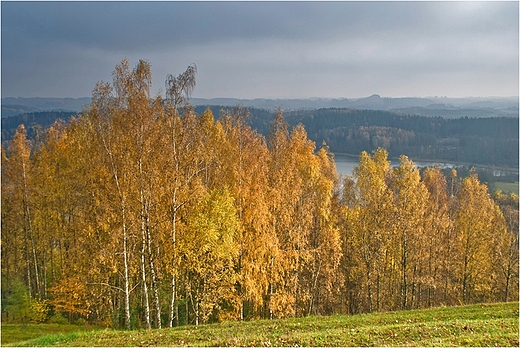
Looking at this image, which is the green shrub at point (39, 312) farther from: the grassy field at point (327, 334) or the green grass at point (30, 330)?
the grassy field at point (327, 334)

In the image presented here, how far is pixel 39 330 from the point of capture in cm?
2206

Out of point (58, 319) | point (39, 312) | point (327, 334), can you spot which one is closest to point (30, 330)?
point (39, 312)

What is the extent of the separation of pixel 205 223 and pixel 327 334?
7815mm

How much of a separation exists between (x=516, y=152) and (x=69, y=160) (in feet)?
628

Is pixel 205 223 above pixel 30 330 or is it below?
above

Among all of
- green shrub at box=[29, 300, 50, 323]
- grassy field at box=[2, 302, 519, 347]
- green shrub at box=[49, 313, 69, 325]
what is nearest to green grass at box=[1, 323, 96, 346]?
green shrub at box=[29, 300, 50, 323]

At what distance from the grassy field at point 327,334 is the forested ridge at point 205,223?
2.86 meters

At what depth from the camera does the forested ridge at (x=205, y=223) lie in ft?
60.9

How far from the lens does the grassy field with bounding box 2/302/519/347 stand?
1273cm

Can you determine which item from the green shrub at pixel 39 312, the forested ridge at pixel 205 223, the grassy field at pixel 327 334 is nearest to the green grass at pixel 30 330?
the green shrub at pixel 39 312

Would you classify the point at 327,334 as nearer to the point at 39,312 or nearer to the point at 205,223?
the point at 205,223

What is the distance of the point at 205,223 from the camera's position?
18.6 m

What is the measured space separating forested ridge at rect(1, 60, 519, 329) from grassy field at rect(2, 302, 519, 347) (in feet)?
9.38

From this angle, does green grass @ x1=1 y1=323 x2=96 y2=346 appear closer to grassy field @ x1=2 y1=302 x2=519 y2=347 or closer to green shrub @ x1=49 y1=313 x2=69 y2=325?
green shrub @ x1=49 y1=313 x2=69 y2=325
